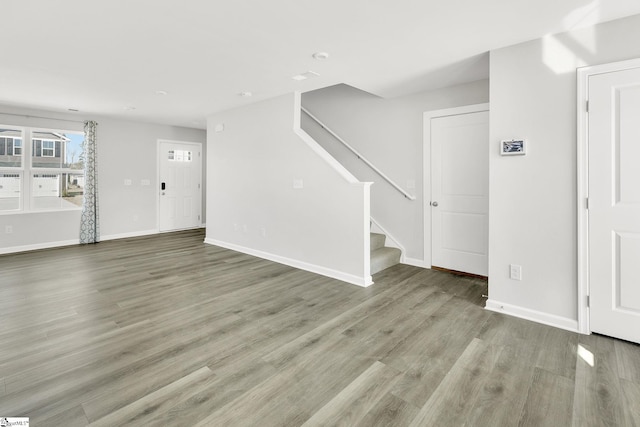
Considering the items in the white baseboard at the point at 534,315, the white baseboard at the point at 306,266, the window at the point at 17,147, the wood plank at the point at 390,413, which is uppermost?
the window at the point at 17,147

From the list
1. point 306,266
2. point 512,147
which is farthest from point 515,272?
point 306,266

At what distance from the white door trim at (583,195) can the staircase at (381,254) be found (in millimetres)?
2143

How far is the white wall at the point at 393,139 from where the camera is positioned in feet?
14.3

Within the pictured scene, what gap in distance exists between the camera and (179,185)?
25.1ft

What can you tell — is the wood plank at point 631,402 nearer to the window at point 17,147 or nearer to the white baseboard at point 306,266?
the white baseboard at point 306,266

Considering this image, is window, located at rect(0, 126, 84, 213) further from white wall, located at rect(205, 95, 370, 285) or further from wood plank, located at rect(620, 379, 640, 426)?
wood plank, located at rect(620, 379, 640, 426)

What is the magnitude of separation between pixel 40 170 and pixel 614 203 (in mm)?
8087

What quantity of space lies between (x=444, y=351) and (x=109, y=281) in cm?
385

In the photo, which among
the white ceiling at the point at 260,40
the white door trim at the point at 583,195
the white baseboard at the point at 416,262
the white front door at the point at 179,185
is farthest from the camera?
the white front door at the point at 179,185

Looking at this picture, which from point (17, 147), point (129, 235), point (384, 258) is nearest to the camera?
point (384, 258)

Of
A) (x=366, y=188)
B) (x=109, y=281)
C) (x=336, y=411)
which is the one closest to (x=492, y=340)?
(x=336, y=411)

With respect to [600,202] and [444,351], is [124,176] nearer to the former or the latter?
[444,351]

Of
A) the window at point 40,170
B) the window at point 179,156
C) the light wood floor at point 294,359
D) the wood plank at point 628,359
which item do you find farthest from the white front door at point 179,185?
the wood plank at point 628,359

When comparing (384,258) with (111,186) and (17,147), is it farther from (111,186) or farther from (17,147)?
(17,147)
